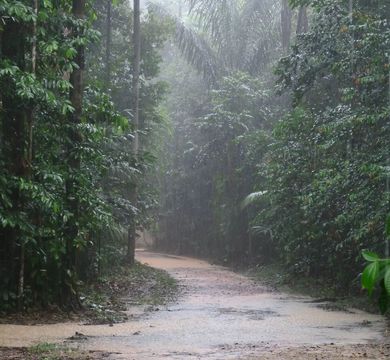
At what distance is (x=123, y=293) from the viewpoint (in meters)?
16.1

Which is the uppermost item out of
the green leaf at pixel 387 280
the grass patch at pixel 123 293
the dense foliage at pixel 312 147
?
the dense foliage at pixel 312 147

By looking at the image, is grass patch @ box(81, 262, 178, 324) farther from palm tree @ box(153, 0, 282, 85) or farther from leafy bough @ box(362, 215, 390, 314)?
palm tree @ box(153, 0, 282, 85)

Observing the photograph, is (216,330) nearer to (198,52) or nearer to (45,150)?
(45,150)

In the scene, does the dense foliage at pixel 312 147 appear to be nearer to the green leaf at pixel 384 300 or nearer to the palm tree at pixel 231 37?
the palm tree at pixel 231 37

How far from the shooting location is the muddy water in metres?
7.96

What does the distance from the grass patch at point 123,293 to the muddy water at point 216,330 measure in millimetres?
651

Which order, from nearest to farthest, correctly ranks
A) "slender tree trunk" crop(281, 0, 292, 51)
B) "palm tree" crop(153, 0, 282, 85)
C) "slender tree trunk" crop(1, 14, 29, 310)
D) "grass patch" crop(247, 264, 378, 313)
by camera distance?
1. "slender tree trunk" crop(1, 14, 29, 310)
2. "grass patch" crop(247, 264, 378, 313)
3. "slender tree trunk" crop(281, 0, 292, 51)
4. "palm tree" crop(153, 0, 282, 85)

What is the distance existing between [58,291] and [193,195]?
26724 millimetres

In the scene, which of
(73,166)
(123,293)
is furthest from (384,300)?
(123,293)

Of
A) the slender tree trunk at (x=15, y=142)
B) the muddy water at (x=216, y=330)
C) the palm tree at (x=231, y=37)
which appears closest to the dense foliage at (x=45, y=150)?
the slender tree trunk at (x=15, y=142)

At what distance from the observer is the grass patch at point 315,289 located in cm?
1371

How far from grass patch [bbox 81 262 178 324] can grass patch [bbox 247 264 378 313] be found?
3.67 metres

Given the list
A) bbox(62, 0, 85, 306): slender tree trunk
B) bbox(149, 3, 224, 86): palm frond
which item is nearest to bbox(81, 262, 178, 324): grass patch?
bbox(62, 0, 85, 306): slender tree trunk

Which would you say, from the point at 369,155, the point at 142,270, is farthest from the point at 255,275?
the point at 369,155
